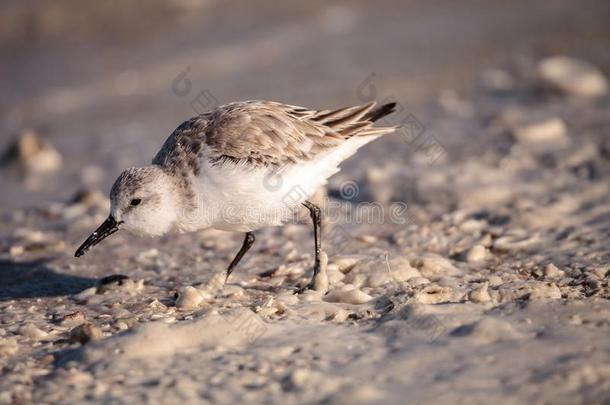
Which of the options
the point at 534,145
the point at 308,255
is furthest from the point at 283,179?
the point at 534,145

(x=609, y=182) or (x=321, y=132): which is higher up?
(x=321, y=132)

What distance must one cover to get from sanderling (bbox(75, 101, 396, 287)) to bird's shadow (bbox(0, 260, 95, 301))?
63cm

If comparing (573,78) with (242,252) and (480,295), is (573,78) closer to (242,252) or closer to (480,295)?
(242,252)

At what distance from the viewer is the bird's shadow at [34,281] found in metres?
7.10

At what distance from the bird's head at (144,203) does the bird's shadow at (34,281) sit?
87cm

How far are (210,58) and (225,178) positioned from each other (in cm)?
1133

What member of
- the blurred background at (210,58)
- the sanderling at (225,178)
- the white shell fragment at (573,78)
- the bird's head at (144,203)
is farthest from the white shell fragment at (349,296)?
the white shell fragment at (573,78)

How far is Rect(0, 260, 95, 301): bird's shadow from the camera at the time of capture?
7102 millimetres

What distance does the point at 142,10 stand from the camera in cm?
2050

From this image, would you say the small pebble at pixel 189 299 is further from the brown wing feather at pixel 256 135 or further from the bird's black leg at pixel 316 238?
the brown wing feather at pixel 256 135

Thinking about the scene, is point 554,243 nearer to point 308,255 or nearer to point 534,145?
point 308,255

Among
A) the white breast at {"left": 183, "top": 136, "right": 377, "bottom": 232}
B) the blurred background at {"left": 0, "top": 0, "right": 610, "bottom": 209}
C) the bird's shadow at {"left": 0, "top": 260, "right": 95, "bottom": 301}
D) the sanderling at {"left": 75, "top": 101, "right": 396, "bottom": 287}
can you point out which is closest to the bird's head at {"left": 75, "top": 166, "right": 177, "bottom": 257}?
the sanderling at {"left": 75, "top": 101, "right": 396, "bottom": 287}

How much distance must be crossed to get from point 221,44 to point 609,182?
11.3 meters

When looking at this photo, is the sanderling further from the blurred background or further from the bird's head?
the blurred background
